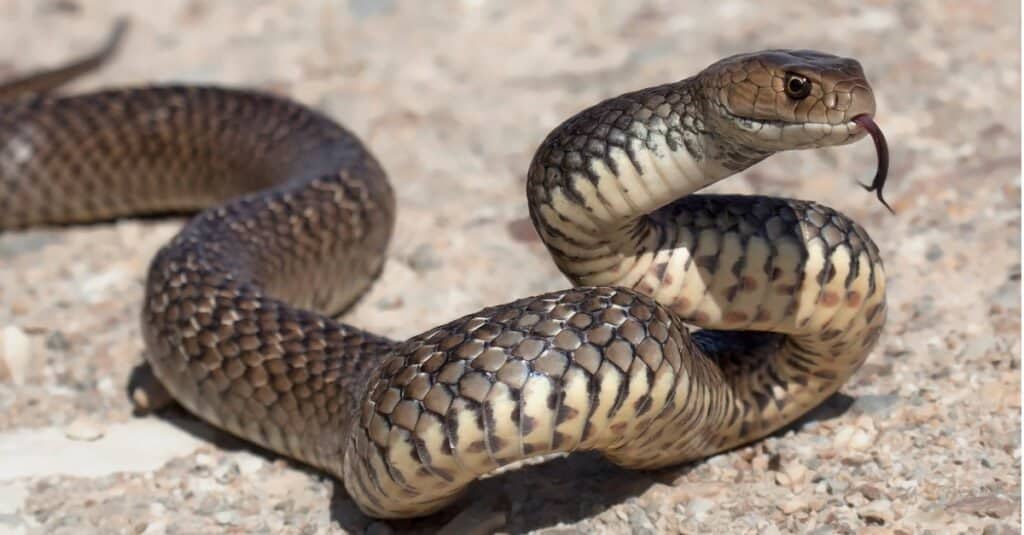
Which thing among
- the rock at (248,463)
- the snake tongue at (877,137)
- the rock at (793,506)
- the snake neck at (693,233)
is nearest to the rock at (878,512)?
the rock at (793,506)

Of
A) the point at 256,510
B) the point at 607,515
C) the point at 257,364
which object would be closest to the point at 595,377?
the point at 607,515

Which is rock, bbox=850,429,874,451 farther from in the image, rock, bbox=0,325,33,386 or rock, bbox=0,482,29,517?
rock, bbox=0,325,33,386

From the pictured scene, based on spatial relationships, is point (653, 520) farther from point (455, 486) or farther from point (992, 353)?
point (992, 353)

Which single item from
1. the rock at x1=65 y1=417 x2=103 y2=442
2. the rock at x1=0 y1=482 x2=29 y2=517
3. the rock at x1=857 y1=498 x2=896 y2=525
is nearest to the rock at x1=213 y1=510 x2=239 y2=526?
the rock at x1=0 y1=482 x2=29 y2=517

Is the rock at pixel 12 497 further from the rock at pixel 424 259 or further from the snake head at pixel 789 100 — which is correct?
the snake head at pixel 789 100

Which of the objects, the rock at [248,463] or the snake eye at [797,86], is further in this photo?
the rock at [248,463]

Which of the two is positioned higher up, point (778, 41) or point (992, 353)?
point (778, 41)
